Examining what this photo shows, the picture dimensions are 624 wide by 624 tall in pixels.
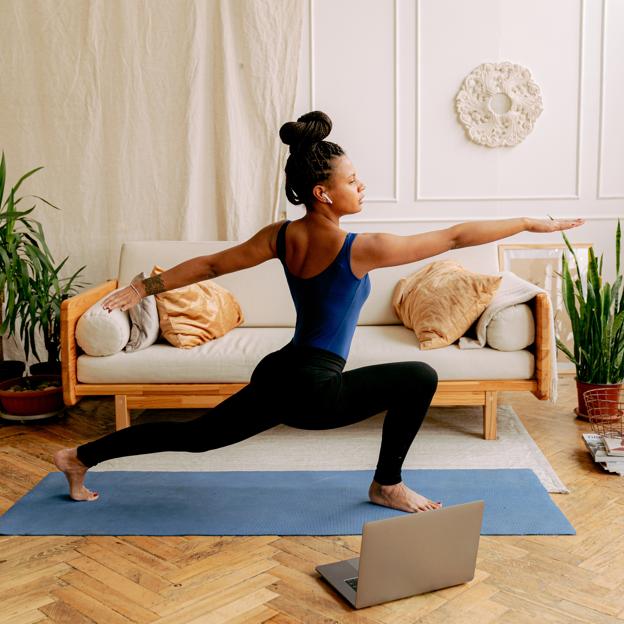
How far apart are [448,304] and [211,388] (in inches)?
41.3

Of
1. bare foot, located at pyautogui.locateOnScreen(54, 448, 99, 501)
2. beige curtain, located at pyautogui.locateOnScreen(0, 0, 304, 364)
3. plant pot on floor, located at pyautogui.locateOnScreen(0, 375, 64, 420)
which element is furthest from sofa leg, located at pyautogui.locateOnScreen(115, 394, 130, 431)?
beige curtain, located at pyautogui.locateOnScreen(0, 0, 304, 364)

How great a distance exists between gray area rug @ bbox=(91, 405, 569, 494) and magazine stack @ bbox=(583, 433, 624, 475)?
0.18 metres

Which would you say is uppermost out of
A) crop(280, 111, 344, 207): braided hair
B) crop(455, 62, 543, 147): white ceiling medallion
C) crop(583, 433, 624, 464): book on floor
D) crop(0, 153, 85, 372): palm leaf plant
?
crop(455, 62, 543, 147): white ceiling medallion

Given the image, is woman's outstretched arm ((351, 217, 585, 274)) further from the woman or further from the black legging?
the black legging

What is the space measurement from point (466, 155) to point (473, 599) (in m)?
2.75

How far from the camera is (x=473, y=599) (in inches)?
78.1

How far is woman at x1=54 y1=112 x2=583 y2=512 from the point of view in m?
2.11

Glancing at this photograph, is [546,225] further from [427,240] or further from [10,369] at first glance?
[10,369]

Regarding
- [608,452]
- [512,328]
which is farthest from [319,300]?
[608,452]

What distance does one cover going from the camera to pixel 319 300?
214 centimetres

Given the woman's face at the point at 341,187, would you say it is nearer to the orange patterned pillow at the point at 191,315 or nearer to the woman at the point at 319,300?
the woman at the point at 319,300

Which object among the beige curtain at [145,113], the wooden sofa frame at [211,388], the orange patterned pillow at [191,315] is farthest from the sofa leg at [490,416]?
the beige curtain at [145,113]

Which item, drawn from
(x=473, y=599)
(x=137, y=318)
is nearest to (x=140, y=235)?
(x=137, y=318)

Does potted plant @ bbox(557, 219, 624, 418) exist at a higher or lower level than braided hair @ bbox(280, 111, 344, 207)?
lower
